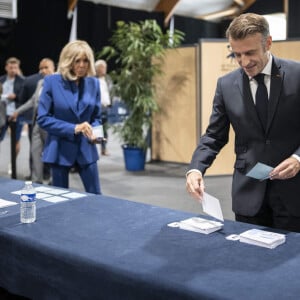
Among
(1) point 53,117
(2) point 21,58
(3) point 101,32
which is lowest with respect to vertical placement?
(1) point 53,117

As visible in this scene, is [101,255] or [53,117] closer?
[101,255]

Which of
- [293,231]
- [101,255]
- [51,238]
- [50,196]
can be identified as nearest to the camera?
[101,255]

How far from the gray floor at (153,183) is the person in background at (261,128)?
2.29 meters

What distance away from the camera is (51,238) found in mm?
1635

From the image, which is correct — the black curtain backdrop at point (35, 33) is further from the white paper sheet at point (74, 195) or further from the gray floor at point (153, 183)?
the white paper sheet at point (74, 195)

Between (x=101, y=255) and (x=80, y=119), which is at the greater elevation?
(x=80, y=119)

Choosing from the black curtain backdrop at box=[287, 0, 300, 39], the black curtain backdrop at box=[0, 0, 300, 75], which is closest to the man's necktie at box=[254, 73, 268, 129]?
the black curtain backdrop at box=[287, 0, 300, 39]

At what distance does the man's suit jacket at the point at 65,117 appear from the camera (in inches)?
115

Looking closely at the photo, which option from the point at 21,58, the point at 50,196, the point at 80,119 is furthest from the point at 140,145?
the point at 21,58

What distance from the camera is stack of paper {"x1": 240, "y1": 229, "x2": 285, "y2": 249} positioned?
5.00ft

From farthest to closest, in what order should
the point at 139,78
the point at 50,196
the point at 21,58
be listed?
the point at 21,58
the point at 139,78
the point at 50,196

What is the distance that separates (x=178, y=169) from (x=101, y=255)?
16.9 feet

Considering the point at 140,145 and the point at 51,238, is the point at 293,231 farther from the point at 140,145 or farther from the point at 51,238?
the point at 140,145

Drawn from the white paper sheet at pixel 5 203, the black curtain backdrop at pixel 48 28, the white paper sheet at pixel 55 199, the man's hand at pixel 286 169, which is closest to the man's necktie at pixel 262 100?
the man's hand at pixel 286 169
